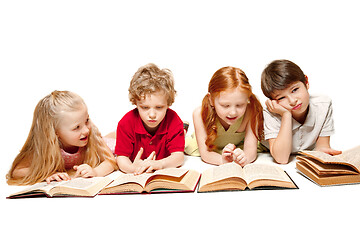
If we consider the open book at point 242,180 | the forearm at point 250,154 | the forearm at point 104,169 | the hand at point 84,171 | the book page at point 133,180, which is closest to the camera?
the open book at point 242,180

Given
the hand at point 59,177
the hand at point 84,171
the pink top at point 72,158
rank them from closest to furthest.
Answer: the hand at point 59,177, the hand at point 84,171, the pink top at point 72,158

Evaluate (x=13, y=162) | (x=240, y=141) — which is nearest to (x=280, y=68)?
(x=240, y=141)

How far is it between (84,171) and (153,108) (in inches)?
35.6

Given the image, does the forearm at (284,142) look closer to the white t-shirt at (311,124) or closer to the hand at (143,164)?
the white t-shirt at (311,124)

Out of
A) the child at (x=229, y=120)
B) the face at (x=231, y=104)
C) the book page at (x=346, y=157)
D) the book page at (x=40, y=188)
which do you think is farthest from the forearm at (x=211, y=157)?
the book page at (x=40, y=188)

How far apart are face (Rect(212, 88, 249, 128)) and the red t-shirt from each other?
0.52 m

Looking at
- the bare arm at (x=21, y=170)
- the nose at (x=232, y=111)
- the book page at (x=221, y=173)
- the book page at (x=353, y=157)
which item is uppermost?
the nose at (x=232, y=111)

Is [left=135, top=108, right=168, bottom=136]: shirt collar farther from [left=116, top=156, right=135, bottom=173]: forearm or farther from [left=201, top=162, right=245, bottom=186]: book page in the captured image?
[left=201, top=162, right=245, bottom=186]: book page

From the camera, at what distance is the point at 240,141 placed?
4.46 meters

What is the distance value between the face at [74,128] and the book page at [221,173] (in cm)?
129

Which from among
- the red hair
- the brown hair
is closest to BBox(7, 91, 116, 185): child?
the red hair

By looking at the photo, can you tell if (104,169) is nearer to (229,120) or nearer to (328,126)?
(229,120)

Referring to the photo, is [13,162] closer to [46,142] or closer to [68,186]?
[46,142]

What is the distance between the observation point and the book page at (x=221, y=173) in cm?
318
